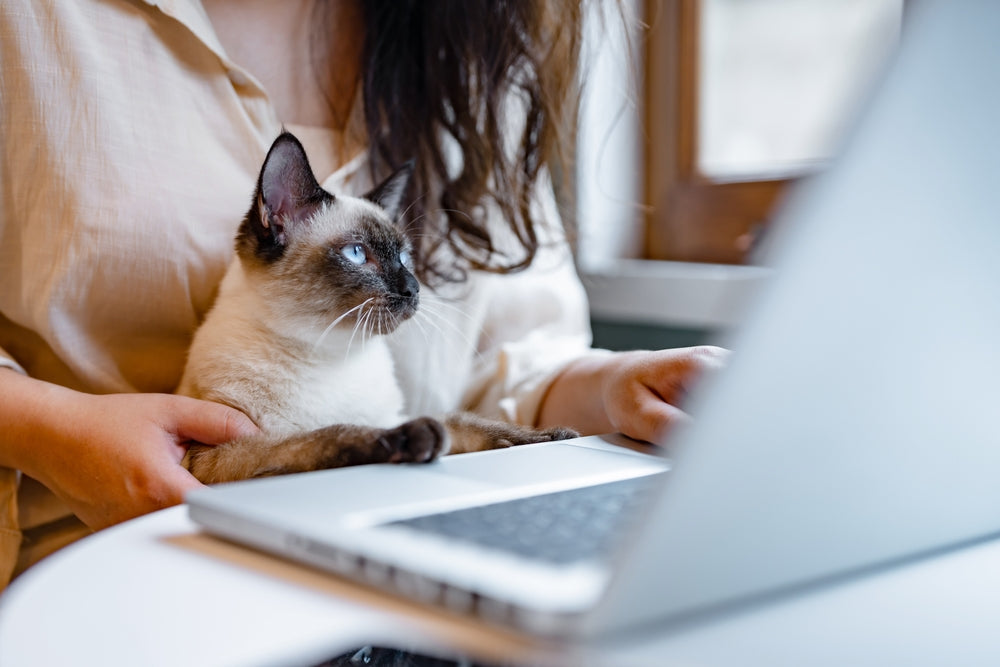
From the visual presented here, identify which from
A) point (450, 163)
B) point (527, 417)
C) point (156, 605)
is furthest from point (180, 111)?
point (156, 605)

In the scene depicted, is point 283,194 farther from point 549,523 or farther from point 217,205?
point 549,523

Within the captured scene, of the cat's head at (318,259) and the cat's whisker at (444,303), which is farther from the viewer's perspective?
the cat's whisker at (444,303)

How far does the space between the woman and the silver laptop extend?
1.02ft

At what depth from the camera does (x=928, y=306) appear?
0.42 m

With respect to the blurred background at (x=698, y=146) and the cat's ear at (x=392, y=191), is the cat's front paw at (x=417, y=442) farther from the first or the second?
the blurred background at (x=698, y=146)

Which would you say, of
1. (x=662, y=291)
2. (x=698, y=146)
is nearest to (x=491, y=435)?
(x=662, y=291)

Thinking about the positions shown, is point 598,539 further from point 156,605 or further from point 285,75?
point 285,75

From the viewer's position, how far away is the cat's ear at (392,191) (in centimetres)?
106

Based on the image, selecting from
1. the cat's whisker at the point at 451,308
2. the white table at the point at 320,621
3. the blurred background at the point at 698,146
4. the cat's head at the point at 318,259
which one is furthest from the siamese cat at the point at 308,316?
the blurred background at the point at 698,146

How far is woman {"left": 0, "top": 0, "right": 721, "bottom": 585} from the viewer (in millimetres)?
848

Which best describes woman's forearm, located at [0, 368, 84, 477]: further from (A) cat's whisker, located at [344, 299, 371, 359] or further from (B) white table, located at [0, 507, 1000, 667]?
(B) white table, located at [0, 507, 1000, 667]

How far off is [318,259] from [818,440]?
714 mm

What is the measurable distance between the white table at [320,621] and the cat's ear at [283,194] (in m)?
0.50

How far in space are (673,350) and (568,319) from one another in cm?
47
